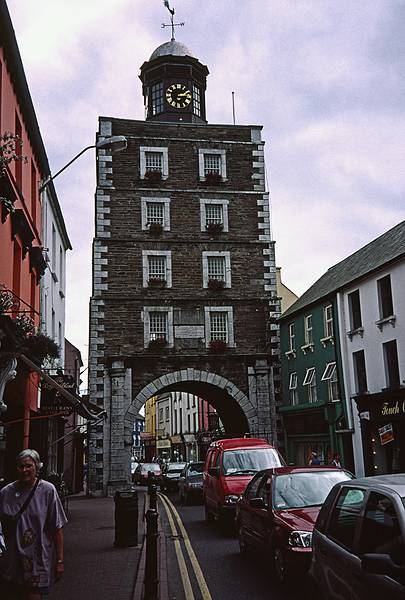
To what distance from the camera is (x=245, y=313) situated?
3278 cm

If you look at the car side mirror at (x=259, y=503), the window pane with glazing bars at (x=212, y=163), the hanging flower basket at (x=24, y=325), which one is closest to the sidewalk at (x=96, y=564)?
the car side mirror at (x=259, y=503)

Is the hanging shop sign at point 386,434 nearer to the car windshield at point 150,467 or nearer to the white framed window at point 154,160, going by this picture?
the white framed window at point 154,160

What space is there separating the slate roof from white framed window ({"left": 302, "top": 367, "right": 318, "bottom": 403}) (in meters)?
3.00

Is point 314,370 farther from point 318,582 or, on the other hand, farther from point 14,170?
point 318,582

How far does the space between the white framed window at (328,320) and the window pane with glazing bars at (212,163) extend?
9.78 metres

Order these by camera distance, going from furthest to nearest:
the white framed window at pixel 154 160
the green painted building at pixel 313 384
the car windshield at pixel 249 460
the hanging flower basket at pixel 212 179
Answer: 1. the hanging flower basket at pixel 212 179
2. the white framed window at pixel 154 160
3. the green painted building at pixel 313 384
4. the car windshield at pixel 249 460

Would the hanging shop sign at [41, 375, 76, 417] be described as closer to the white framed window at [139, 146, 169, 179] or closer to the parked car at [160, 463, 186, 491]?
the white framed window at [139, 146, 169, 179]

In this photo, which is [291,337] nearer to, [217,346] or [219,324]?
[219,324]

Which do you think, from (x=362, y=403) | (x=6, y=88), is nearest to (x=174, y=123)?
(x=362, y=403)

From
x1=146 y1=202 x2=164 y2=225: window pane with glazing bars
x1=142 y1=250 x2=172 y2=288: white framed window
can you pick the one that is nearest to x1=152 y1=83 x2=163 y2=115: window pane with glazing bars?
x1=146 y1=202 x2=164 y2=225: window pane with glazing bars

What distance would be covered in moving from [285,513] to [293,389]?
74.4ft

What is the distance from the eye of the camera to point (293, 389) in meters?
31.9

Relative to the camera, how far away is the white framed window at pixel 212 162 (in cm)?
3428

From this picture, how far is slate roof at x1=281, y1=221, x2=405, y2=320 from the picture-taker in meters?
25.0
